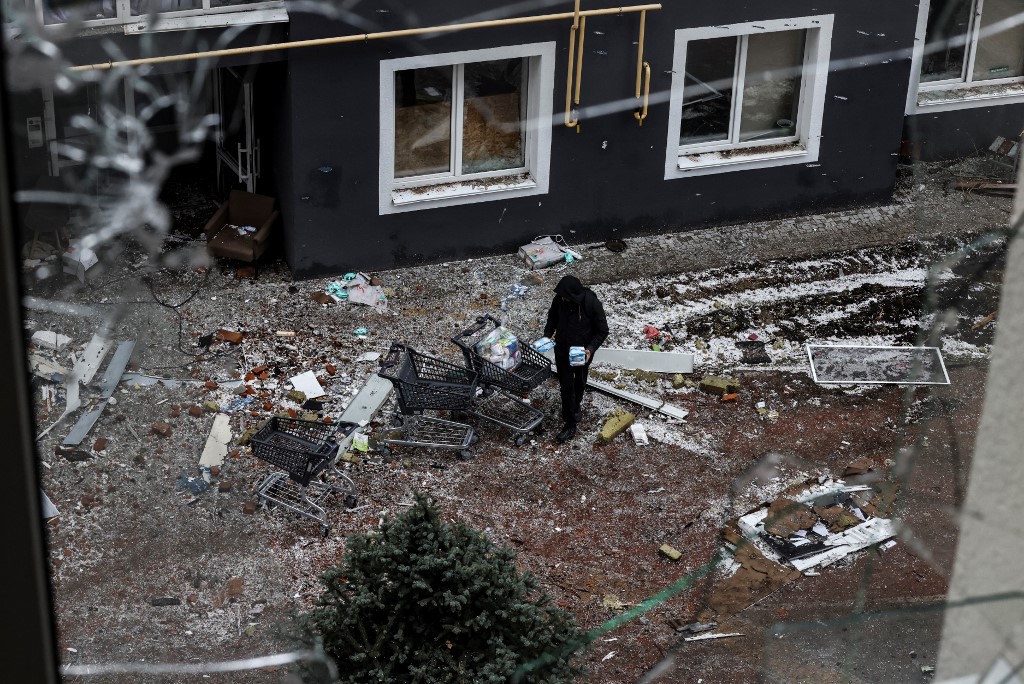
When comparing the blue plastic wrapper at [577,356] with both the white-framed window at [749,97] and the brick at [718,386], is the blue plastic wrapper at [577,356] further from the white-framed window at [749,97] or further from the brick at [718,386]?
the white-framed window at [749,97]

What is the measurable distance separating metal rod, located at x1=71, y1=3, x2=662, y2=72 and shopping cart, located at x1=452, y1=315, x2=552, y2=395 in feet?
6.63

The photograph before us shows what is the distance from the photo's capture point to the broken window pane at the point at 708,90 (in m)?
9.45

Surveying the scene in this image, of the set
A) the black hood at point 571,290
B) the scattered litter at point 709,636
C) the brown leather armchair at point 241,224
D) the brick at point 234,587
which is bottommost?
the brick at point 234,587

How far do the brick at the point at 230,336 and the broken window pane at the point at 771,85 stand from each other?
4.17 metres

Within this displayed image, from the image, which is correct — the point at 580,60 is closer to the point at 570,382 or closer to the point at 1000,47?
the point at 570,382

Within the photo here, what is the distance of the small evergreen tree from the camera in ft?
16.1

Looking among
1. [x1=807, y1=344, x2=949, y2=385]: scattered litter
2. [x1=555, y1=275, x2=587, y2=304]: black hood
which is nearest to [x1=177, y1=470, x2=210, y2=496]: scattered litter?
[x1=555, y1=275, x2=587, y2=304]: black hood

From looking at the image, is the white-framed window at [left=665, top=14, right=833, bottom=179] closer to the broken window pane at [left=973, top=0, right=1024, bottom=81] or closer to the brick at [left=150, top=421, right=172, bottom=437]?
the broken window pane at [left=973, top=0, right=1024, bottom=81]

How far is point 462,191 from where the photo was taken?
9.15 meters

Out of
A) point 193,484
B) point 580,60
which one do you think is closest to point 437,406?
point 193,484

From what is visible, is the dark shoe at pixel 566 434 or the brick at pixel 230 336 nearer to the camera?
the dark shoe at pixel 566 434

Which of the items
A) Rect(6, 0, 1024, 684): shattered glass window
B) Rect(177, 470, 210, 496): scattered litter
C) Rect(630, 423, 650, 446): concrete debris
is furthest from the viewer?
Rect(630, 423, 650, 446): concrete debris

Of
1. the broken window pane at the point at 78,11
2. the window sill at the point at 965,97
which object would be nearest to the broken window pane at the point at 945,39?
the window sill at the point at 965,97

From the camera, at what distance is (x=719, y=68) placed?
959cm
